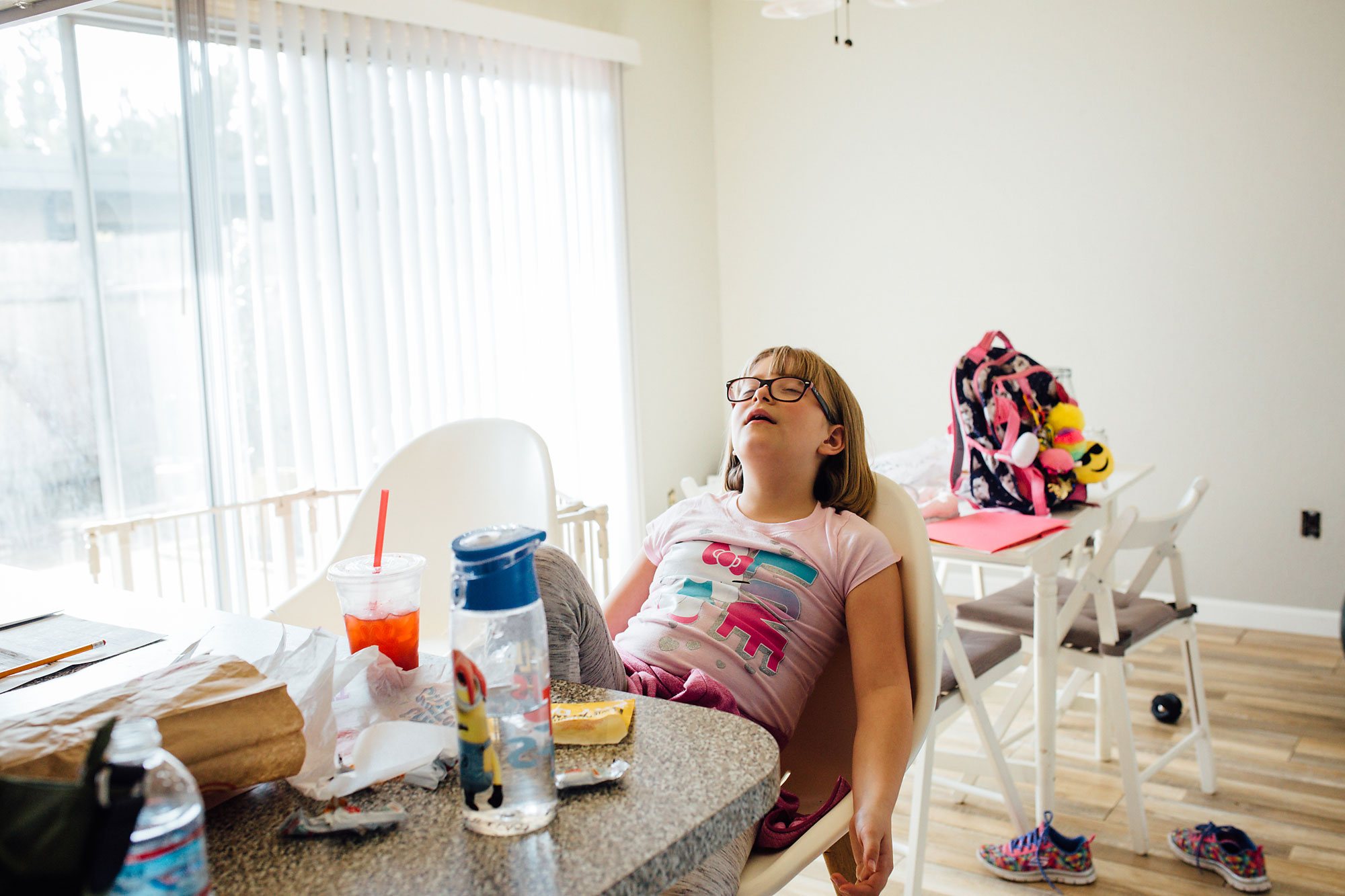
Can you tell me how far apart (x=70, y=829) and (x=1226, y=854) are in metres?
2.03

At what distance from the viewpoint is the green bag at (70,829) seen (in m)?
0.41

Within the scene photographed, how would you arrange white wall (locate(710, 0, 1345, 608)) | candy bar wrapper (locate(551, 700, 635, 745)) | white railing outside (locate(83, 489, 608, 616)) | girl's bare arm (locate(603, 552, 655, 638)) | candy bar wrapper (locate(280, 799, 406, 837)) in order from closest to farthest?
candy bar wrapper (locate(280, 799, 406, 837)) < candy bar wrapper (locate(551, 700, 635, 745)) < girl's bare arm (locate(603, 552, 655, 638)) < white railing outside (locate(83, 489, 608, 616)) < white wall (locate(710, 0, 1345, 608))

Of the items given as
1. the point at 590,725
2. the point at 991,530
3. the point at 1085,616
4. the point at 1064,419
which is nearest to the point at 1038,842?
the point at 1085,616

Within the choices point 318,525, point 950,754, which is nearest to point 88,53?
point 318,525

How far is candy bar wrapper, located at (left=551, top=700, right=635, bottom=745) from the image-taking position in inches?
29.2

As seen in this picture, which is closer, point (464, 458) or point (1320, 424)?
point (464, 458)

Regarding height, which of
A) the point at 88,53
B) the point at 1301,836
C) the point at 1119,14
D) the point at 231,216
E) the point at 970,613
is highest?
the point at 1119,14

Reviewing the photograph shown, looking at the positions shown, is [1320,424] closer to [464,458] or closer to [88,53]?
[464,458]

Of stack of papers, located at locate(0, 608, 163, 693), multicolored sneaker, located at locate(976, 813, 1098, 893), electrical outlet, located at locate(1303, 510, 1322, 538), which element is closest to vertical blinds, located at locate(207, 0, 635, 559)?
stack of papers, located at locate(0, 608, 163, 693)

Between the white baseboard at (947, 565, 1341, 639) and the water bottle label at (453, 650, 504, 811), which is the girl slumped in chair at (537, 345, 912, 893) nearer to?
the water bottle label at (453, 650, 504, 811)

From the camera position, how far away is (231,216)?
260 centimetres

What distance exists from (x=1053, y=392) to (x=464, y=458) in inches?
52.7

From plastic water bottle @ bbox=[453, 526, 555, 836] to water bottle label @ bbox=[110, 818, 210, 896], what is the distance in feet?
0.53

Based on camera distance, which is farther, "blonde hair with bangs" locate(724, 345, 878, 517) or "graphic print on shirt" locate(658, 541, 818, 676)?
"blonde hair with bangs" locate(724, 345, 878, 517)
